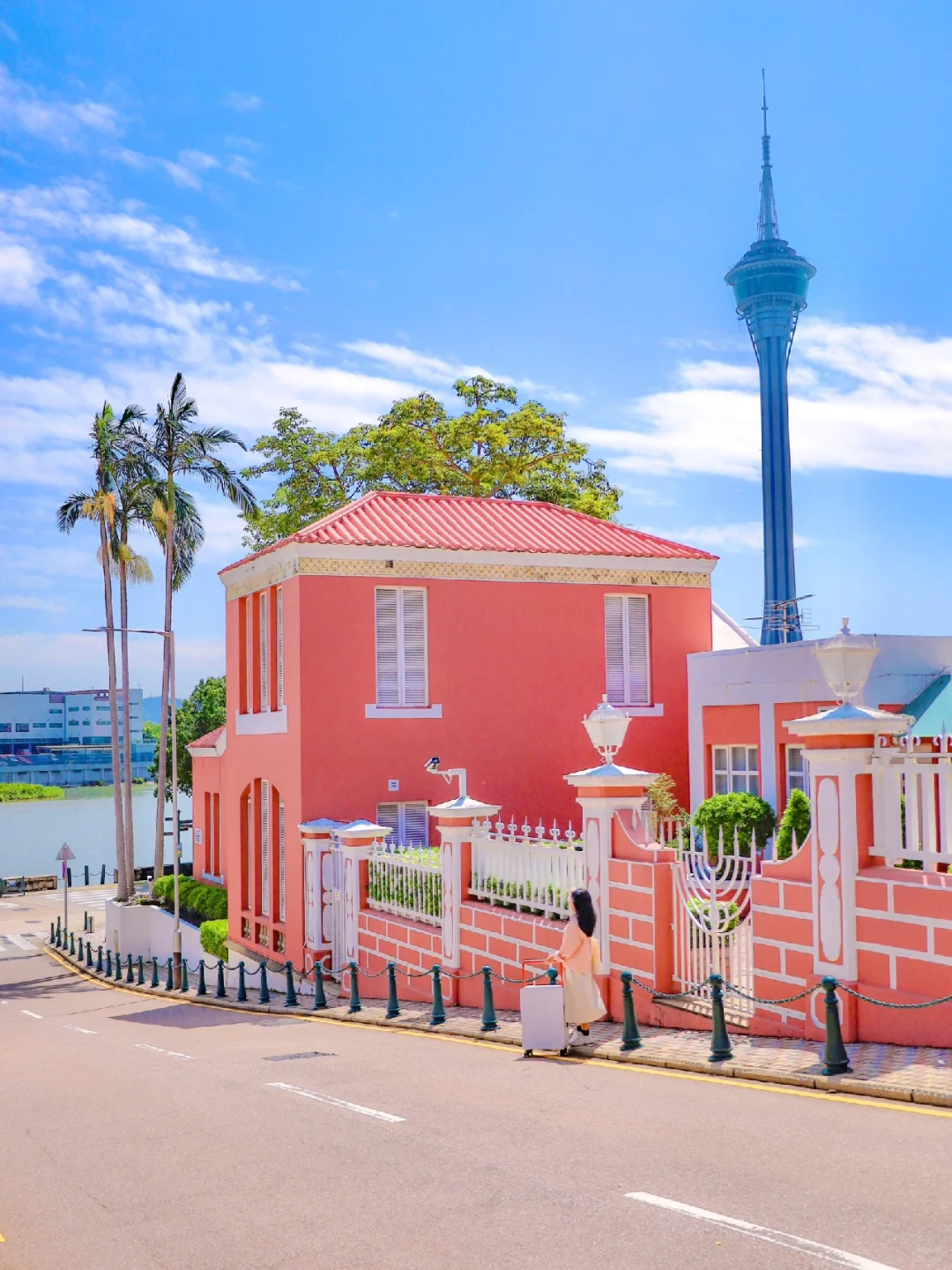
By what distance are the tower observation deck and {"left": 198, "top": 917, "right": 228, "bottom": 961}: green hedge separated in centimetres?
5418

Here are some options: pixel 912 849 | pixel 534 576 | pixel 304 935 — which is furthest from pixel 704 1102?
pixel 534 576

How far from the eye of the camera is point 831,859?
34.7 feet

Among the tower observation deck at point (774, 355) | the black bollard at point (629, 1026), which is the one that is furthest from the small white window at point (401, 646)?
the tower observation deck at point (774, 355)

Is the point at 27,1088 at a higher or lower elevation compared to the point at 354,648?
lower

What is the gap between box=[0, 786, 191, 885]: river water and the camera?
80062mm

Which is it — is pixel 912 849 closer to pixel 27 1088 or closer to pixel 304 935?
pixel 27 1088

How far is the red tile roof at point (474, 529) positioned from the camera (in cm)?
2269

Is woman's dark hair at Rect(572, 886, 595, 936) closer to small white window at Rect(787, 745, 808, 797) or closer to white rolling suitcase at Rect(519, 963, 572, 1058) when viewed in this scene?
white rolling suitcase at Rect(519, 963, 572, 1058)

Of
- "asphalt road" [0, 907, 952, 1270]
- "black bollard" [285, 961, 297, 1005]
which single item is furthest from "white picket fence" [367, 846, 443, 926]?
"asphalt road" [0, 907, 952, 1270]

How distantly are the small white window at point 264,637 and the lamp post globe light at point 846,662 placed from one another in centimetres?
1448

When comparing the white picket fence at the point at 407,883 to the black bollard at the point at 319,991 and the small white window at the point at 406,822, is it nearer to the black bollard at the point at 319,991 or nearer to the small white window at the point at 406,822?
the black bollard at the point at 319,991

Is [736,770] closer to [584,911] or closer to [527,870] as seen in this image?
[527,870]

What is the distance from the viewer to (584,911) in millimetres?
11977

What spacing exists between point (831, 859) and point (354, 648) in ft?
41.5
